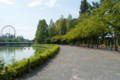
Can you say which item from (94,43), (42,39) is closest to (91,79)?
(94,43)

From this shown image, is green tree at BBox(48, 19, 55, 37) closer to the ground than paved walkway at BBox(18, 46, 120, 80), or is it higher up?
higher up

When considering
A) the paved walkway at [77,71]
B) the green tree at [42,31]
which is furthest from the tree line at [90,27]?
the paved walkway at [77,71]

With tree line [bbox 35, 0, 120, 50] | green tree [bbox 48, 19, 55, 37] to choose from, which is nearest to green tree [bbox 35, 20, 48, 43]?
tree line [bbox 35, 0, 120, 50]

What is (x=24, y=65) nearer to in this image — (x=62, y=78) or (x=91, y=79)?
(x=62, y=78)

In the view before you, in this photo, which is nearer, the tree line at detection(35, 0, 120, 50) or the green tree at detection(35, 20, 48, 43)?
the tree line at detection(35, 0, 120, 50)

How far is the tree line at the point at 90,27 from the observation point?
18.6m

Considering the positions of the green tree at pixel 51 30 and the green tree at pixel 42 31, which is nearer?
the green tree at pixel 42 31

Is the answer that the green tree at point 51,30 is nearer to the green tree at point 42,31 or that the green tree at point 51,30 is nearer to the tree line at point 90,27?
the tree line at point 90,27

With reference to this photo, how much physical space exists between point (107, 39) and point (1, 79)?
114 ft

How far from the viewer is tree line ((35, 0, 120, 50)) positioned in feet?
61.0

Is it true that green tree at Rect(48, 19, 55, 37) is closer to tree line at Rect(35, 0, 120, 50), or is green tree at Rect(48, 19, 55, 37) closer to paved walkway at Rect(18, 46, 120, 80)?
tree line at Rect(35, 0, 120, 50)

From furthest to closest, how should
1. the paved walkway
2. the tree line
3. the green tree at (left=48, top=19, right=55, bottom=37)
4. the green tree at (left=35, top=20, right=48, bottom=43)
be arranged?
the green tree at (left=48, top=19, right=55, bottom=37)
the green tree at (left=35, top=20, right=48, bottom=43)
the tree line
the paved walkway

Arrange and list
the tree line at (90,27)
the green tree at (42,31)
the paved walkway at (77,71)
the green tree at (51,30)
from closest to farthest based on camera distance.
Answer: the paved walkway at (77,71) < the tree line at (90,27) < the green tree at (42,31) < the green tree at (51,30)

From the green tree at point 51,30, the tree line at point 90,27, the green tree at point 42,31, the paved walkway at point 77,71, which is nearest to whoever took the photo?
the paved walkway at point 77,71
